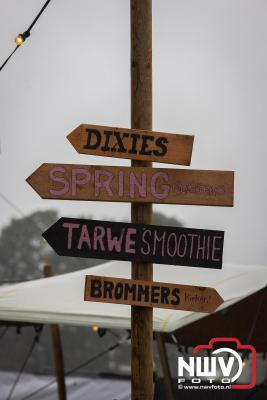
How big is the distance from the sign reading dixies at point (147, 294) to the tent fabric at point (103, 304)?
171 cm

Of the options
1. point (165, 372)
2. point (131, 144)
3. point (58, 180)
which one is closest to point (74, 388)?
point (165, 372)

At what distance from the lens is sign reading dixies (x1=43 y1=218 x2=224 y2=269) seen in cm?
355

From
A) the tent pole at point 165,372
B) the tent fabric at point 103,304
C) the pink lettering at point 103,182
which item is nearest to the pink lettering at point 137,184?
the pink lettering at point 103,182

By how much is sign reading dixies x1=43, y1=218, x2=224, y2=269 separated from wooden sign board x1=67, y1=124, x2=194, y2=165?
359 millimetres

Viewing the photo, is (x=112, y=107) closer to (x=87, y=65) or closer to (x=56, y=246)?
(x=87, y=65)

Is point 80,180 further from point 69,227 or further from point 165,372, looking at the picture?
point 165,372

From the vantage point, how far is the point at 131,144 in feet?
11.7

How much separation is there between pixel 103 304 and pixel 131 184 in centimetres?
266

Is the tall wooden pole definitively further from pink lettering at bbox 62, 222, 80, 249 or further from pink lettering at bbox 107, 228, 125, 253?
pink lettering at bbox 62, 222, 80, 249

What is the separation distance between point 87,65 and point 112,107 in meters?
1.20

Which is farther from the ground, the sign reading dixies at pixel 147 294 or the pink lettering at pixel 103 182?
the pink lettering at pixel 103 182

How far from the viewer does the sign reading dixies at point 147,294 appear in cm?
354

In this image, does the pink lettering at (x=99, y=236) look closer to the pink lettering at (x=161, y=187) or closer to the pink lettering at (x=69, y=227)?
the pink lettering at (x=69, y=227)

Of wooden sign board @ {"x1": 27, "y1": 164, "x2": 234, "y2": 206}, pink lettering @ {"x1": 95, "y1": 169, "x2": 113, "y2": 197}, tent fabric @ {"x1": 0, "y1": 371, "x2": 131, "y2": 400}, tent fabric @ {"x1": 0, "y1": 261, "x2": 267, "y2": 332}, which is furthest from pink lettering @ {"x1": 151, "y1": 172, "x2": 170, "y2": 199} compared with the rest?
tent fabric @ {"x1": 0, "y1": 371, "x2": 131, "y2": 400}
